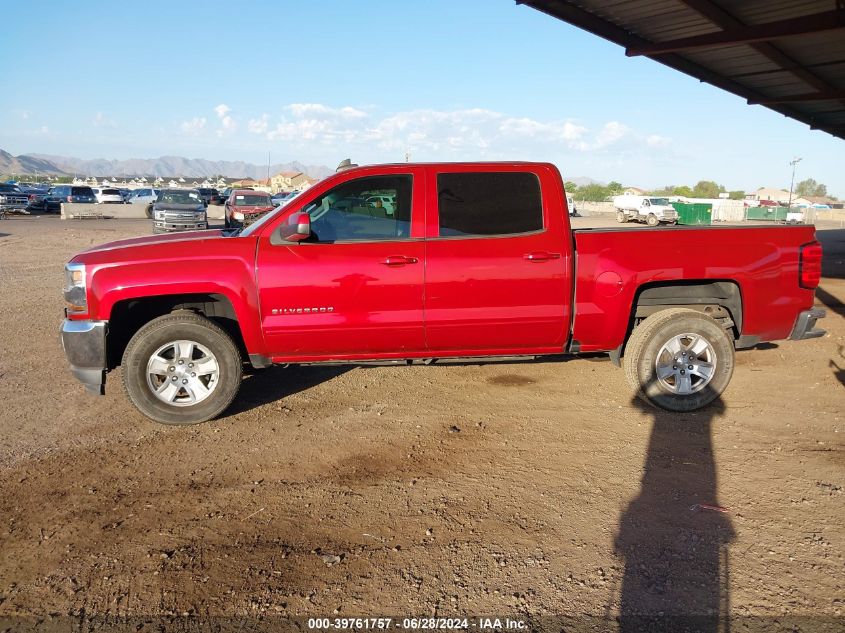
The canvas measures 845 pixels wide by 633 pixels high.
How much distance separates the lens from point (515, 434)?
4602 millimetres

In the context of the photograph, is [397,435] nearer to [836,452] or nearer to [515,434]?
[515,434]

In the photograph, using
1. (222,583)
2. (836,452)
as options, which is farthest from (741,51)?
(222,583)

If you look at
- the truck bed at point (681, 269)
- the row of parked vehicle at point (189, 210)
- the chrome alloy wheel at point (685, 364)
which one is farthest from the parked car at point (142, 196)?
the chrome alloy wheel at point (685, 364)

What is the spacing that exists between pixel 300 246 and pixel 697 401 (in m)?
3.45

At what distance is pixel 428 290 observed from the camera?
4.73 m

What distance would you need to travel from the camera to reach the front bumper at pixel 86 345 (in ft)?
15.0

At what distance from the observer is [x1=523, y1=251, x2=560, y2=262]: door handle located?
4.79m

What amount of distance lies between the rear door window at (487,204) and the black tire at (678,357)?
1283 millimetres

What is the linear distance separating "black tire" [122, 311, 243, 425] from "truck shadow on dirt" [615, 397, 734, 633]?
3013 millimetres

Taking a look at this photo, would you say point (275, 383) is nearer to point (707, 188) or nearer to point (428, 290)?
point (428, 290)

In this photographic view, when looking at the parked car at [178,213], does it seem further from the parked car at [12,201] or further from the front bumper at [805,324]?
the front bumper at [805,324]

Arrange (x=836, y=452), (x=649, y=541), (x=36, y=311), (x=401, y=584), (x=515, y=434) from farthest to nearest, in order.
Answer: (x=36, y=311) → (x=515, y=434) → (x=836, y=452) → (x=649, y=541) → (x=401, y=584)

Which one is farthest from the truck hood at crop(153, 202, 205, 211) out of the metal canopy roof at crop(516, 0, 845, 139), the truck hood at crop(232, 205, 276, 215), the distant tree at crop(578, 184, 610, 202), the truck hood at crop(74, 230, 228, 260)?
the distant tree at crop(578, 184, 610, 202)

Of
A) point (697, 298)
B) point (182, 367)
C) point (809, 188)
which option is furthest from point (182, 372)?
point (809, 188)
